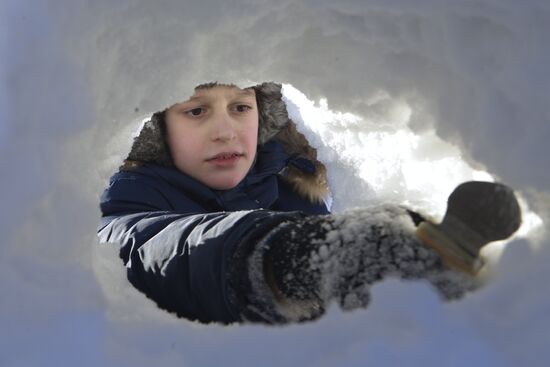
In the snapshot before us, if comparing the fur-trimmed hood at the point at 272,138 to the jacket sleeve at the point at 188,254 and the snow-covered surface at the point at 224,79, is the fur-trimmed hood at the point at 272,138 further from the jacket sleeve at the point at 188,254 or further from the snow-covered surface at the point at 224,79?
the snow-covered surface at the point at 224,79

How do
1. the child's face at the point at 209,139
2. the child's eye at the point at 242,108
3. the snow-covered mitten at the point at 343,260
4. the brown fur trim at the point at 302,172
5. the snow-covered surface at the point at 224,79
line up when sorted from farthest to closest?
the brown fur trim at the point at 302,172 → the child's eye at the point at 242,108 → the child's face at the point at 209,139 → the snow-covered mitten at the point at 343,260 → the snow-covered surface at the point at 224,79

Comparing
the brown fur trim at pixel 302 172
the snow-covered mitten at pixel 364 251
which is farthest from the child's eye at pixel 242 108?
the snow-covered mitten at pixel 364 251

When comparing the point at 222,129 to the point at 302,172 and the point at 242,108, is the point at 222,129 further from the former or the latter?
the point at 302,172

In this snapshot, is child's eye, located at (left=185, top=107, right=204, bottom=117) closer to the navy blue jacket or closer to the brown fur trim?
the navy blue jacket

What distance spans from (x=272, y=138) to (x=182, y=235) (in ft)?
4.05

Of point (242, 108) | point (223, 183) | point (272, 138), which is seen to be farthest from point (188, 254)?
point (272, 138)

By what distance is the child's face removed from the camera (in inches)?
82.6

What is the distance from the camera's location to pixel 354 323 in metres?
0.90

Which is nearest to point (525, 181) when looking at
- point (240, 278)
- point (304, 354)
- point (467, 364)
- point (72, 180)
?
point (467, 364)

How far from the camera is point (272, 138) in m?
2.56

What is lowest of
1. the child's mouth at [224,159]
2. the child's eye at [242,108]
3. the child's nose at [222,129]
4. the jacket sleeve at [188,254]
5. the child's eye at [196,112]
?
the jacket sleeve at [188,254]

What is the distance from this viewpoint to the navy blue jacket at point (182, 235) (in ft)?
3.99

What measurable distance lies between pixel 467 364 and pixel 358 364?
5.4 inches

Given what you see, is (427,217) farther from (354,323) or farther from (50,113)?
(50,113)
